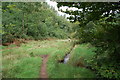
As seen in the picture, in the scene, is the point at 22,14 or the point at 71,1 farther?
the point at 22,14

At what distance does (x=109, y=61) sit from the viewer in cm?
509

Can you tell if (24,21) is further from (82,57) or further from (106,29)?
(106,29)

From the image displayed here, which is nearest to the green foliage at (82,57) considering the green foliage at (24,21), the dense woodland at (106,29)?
the dense woodland at (106,29)

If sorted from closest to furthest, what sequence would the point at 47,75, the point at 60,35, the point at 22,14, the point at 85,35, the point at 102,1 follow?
the point at 102,1 < the point at 85,35 < the point at 47,75 < the point at 22,14 < the point at 60,35

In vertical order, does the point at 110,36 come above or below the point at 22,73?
above

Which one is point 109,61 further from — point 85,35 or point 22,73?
point 22,73

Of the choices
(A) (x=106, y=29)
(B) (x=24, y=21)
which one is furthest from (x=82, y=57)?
(B) (x=24, y=21)

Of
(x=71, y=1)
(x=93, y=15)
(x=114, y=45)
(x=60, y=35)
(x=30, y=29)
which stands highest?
(x=71, y=1)

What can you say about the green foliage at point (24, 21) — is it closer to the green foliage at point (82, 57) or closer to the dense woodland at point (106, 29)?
the green foliage at point (82, 57)

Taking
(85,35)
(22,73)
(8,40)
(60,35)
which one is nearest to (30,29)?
(8,40)

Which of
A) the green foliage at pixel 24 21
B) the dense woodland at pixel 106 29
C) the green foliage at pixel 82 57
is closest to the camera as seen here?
the dense woodland at pixel 106 29

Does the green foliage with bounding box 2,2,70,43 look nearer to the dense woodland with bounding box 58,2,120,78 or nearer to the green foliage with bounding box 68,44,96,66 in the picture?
the green foliage with bounding box 68,44,96,66

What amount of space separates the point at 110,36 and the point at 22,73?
697 centimetres

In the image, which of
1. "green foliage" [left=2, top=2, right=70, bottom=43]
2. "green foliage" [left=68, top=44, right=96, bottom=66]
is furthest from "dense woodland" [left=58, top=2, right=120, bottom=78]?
"green foliage" [left=2, top=2, right=70, bottom=43]
